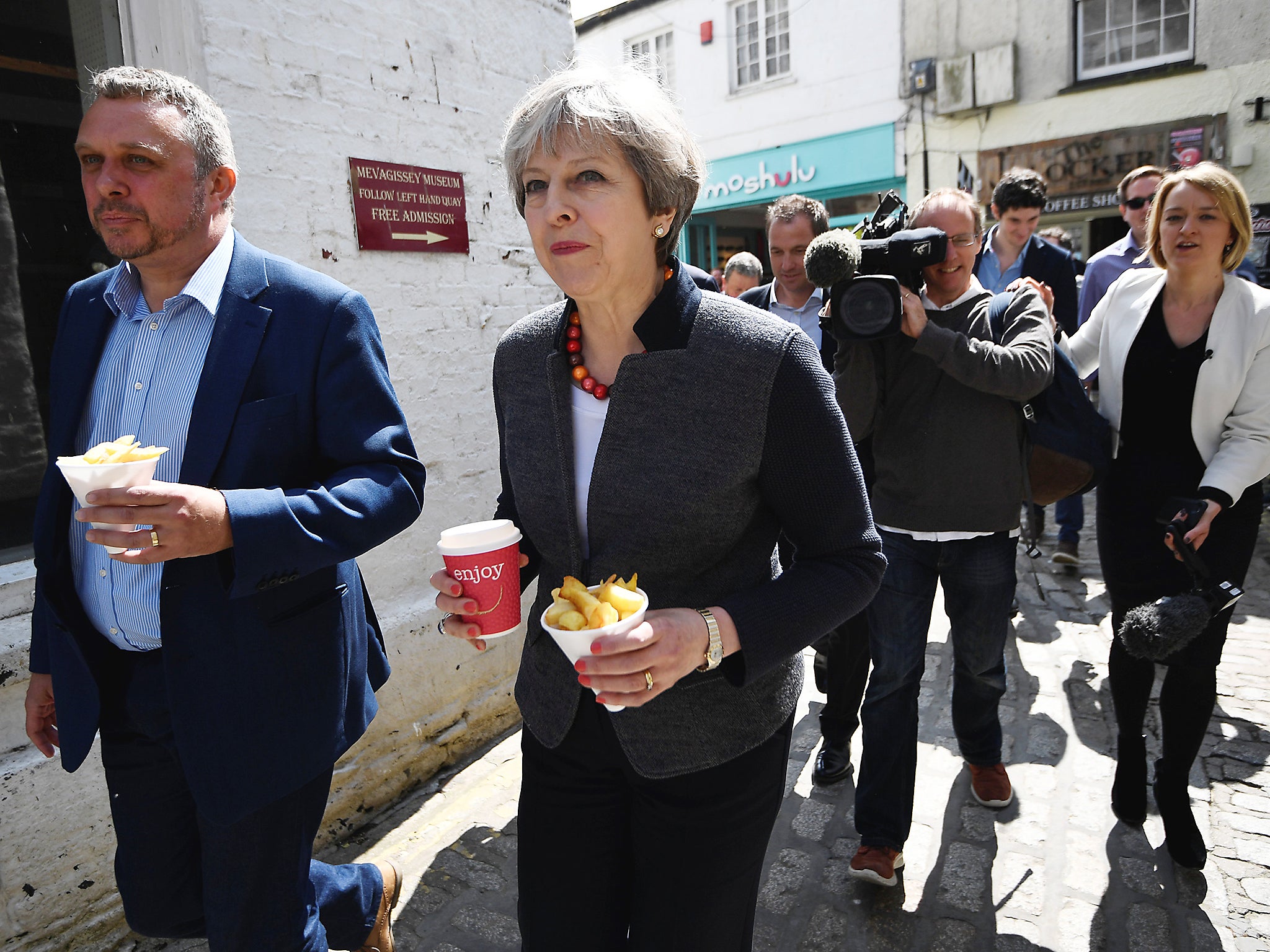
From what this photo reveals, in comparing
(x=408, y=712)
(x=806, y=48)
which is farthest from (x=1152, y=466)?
(x=806, y=48)

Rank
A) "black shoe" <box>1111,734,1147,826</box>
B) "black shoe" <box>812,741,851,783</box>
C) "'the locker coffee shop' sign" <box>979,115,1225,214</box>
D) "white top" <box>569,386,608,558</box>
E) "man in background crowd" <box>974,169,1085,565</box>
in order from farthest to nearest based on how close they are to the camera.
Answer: "'the locker coffee shop' sign" <box>979,115,1225,214</box>
"man in background crowd" <box>974,169,1085,565</box>
"black shoe" <box>812,741,851,783</box>
"black shoe" <box>1111,734,1147,826</box>
"white top" <box>569,386,608,558</box>

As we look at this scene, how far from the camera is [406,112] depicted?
344cm

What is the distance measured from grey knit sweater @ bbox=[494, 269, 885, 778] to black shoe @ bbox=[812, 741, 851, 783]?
2034 millimetres

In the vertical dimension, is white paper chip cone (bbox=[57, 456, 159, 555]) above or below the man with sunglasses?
below

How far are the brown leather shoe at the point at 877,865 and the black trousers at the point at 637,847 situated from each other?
1.27 m

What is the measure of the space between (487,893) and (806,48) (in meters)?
13.9

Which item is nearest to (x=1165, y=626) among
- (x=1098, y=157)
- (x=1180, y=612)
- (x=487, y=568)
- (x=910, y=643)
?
(x=1180, y=612)

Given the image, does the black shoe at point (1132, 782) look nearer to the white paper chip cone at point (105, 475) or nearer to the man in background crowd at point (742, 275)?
the white paper chip cone at point (105, 475)

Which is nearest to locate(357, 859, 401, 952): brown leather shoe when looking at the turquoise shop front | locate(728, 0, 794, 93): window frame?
the turquoise shop front

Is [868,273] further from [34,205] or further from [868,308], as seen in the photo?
[34,205]

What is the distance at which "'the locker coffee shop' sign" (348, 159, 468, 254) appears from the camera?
3273mm

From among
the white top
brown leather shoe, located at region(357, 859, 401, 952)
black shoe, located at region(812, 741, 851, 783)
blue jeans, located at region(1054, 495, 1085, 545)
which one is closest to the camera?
the white top

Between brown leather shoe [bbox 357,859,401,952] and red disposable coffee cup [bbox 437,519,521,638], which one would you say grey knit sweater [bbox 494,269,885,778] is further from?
brown leather shoe [bbox 357,859,401,952]

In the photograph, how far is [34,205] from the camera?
2838 millimetres
